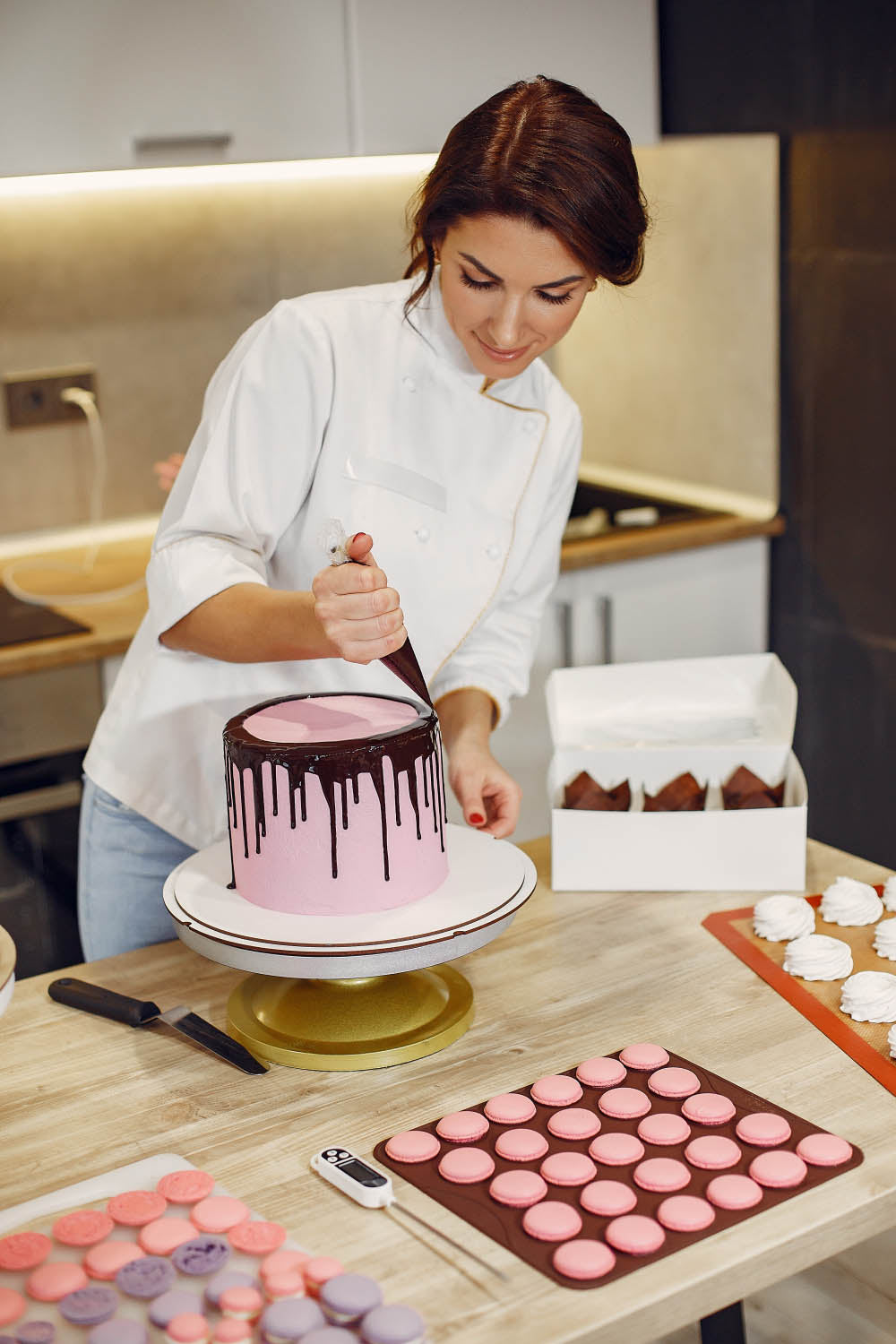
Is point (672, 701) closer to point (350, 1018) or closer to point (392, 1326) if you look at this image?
point (350, 1018)

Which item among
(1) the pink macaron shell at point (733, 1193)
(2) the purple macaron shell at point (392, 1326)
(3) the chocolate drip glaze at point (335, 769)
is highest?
(3) the chocolate drip glaze at point (335, 769)

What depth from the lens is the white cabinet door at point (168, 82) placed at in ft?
6.64

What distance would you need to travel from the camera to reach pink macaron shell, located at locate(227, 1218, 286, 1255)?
892 mm

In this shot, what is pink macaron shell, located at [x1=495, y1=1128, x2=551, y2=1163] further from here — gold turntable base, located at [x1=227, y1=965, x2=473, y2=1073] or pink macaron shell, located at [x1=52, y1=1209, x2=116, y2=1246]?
pink macaron shell, located at [x1=52, y1=1209, x2=116, y2=1246]

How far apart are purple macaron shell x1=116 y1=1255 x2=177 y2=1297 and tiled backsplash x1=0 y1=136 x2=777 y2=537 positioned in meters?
1.83

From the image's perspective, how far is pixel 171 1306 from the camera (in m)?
0.83

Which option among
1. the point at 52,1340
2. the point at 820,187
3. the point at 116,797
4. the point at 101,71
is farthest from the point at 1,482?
the point at 52,1340

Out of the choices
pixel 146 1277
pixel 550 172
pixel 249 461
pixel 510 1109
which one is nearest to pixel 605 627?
pixel 249 461

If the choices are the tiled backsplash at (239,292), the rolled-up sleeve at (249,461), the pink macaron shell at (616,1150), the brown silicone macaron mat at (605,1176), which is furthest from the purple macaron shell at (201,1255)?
the tiled backsplash at (239,292)

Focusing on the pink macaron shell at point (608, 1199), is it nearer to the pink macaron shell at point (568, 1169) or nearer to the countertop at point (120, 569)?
the pink macaron shell at point (568, 1169)

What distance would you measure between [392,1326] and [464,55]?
1.98 metres

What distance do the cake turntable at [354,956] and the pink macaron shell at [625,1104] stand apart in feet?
0.44

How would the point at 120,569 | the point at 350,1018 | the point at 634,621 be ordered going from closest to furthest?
the point at 350,1018 < the point at 120,569 < the point at 634,621

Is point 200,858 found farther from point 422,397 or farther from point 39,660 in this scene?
point 39,660
